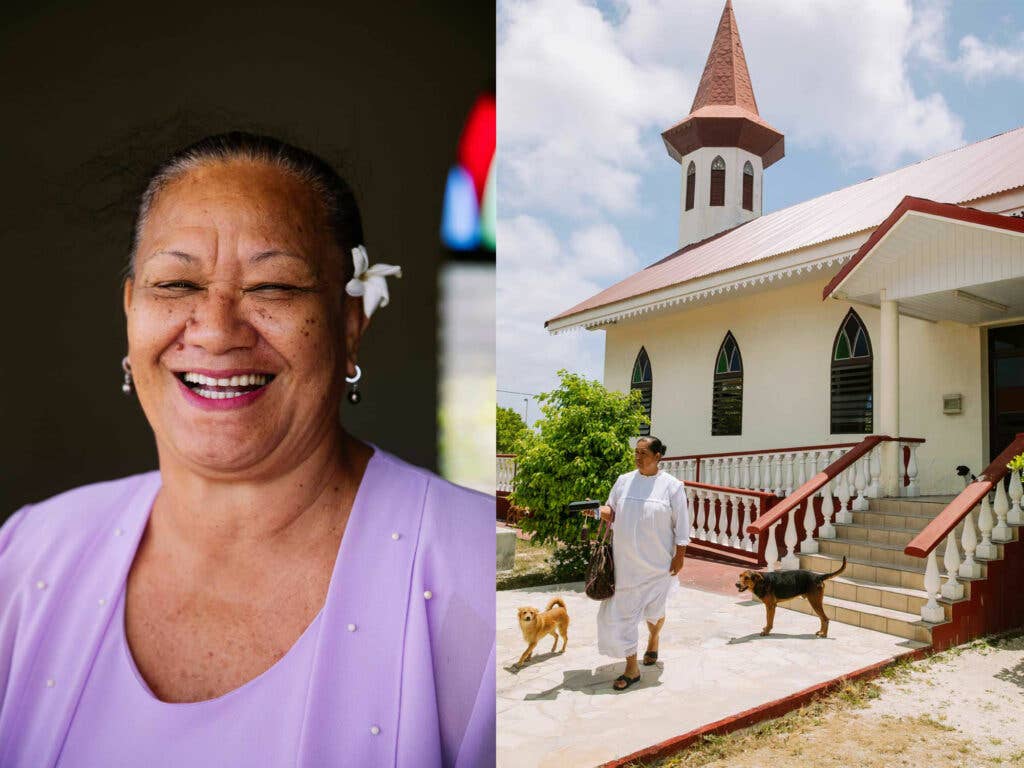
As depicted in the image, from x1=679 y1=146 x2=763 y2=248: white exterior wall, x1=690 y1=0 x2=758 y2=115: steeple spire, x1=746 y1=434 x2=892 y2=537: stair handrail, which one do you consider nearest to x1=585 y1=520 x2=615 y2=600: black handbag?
x1=746 y1=434 x2=892 y2=537: stair handrail

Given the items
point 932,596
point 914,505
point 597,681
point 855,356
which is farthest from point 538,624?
point 855,356

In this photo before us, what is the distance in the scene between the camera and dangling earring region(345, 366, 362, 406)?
1.98 meters

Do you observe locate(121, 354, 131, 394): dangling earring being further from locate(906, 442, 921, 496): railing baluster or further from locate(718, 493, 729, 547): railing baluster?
locate(906, 442, 921, 496): railing baluster

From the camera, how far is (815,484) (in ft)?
20.3

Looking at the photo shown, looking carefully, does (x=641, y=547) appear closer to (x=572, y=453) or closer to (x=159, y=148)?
(x=572, y=453)

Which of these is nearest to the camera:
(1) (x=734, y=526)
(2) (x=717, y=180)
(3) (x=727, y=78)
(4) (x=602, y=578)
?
(4) (x=602, y=578)

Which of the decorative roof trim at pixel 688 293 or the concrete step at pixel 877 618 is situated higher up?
the decorative roof trim at pixel 688 293

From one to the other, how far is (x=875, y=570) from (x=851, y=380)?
2498 millimetres

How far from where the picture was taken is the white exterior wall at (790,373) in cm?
666

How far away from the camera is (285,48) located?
2.04 meters

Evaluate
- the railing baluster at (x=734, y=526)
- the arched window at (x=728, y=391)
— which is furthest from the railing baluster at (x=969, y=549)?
the arched window at (x=728, y=391)

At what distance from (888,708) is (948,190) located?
498 centimetres

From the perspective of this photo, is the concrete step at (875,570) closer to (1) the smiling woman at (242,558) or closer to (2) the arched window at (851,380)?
(2) the arched window at (851,380)

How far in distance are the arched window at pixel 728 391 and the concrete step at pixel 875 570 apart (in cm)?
265
